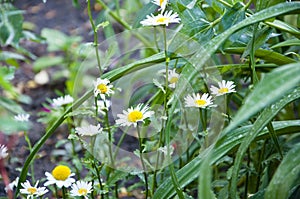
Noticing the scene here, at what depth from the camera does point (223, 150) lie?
0.91m

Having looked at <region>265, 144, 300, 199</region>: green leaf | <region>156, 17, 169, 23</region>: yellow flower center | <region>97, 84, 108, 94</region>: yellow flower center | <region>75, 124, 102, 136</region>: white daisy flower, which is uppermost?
<region>156, 17, 169, 23</region>: yellow flower center

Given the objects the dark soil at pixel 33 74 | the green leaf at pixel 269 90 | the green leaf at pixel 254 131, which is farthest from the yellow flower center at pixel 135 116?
the dark soil at pixel 33 74

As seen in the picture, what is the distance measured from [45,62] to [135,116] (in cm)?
108

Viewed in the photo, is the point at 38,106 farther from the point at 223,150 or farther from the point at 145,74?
the point at 223,150

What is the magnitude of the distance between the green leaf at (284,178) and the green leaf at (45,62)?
4.29 feet

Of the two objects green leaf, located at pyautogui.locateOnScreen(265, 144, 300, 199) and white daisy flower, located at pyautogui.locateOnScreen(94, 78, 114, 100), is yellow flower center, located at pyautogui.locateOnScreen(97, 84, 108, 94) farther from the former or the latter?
green leaf, located at pyautogui.locateOnScreen(265, 144, 300, 199)

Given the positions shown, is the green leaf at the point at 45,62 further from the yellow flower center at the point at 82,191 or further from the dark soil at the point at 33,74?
the yellow flower center at the point at 82,191

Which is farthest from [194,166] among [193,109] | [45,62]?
[45,62]

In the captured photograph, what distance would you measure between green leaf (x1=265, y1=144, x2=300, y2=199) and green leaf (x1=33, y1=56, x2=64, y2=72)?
4.29 feet

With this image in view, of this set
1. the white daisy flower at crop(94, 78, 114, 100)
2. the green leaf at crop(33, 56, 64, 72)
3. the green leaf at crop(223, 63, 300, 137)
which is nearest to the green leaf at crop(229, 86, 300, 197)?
the green leaf at crop(223, 63, 300, 137)

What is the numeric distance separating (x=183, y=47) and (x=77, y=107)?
0.72 ft

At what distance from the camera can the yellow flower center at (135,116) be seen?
3.12ft

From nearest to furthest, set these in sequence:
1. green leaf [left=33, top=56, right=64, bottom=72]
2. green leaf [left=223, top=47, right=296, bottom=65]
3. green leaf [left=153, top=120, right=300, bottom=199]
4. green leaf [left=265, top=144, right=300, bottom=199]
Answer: green leaf [left=265, top=144, right=300, bottom=199] < green leaf [left=153, top=120, right=300, bottom=199] < green leaf [left=223, top=47, right=296, bottom=65] < green leaf [left=33, top=56, right=64, bottom=72]

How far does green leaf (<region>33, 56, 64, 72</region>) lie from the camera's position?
1959 mm
